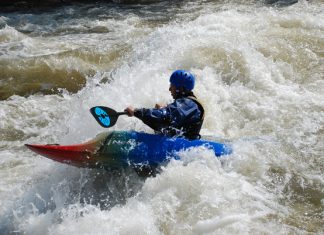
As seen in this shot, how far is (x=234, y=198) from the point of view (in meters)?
4.79

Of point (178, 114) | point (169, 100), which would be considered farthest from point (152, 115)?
point (169, 100)

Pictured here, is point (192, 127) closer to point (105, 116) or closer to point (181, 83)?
point (181, 83)

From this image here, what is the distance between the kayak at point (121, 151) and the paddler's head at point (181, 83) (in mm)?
556

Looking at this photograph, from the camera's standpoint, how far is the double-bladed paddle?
503 cm

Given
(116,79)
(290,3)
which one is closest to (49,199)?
(116,79)

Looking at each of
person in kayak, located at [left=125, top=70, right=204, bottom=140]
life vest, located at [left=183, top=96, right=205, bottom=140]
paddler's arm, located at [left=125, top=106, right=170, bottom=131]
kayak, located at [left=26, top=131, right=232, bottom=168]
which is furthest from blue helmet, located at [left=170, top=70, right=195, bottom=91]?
kayak, located at [left=26, top=131, right=232, bottom=168]

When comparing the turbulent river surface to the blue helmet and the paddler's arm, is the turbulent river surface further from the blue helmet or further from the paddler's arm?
the blue helmet

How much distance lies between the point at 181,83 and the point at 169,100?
1.69 metres

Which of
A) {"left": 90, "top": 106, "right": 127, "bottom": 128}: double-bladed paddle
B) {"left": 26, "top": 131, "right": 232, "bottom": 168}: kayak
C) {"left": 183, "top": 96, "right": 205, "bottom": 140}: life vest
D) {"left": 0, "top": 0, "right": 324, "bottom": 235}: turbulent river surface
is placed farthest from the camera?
{"left": 183, "top": 96, "right": 205, "bottom": 140}: life vest

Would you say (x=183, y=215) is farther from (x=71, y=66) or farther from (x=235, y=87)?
(x=71, y=66)

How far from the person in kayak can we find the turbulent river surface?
0.30m

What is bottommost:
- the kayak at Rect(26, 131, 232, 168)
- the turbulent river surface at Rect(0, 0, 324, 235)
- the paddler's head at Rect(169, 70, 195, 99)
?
the turbulent river surface at Rect(0, 0, 324, 235)

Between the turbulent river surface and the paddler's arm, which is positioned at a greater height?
the paddler's arm

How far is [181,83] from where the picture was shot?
5172 millimetres
